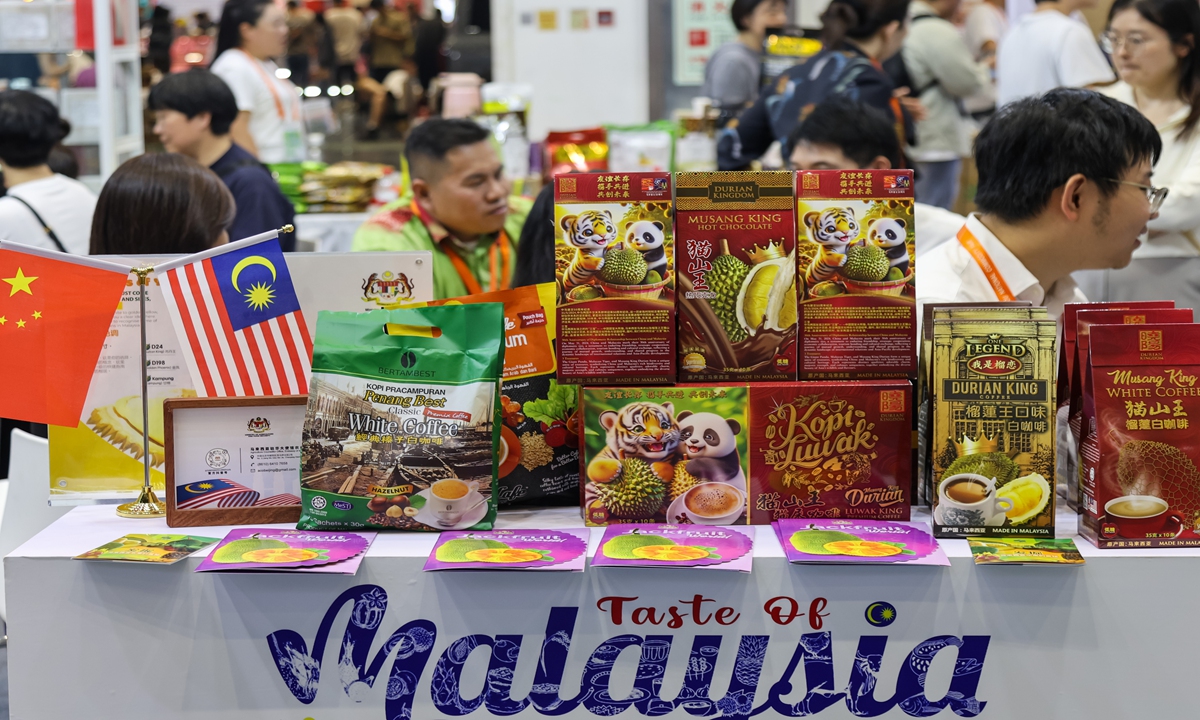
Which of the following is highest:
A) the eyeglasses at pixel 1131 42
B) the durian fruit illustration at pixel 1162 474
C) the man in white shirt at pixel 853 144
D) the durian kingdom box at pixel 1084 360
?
the eyeglasses at pixel 1131 42

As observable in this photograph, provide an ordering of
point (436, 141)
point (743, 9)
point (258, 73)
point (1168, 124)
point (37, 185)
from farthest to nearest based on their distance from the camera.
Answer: point (743, 9)
point (258, 73)
point (37, 185)
point (1168, 124)
point (436, 141)

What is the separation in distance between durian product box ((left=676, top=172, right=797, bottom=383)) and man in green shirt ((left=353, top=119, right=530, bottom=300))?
2005 mm

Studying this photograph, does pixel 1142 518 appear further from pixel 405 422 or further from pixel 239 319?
pixel 239 319

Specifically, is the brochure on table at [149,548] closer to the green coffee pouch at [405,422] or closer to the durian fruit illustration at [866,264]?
the green coffee pouch at [405,422]

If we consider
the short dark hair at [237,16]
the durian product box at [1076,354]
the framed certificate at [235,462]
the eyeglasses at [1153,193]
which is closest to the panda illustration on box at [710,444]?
the durian product box at [1076,354]

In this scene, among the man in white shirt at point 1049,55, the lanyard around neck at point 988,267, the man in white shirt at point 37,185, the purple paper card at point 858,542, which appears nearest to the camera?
the purple paper card at point 858,542

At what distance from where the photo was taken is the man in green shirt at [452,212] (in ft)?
12.8

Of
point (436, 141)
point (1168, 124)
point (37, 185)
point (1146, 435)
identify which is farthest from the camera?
point (37, 185)

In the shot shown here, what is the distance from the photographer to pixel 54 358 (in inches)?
78.6

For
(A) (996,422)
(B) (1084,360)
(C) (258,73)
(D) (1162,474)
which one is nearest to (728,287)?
(A) (996,422)

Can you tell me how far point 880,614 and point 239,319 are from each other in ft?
3.86

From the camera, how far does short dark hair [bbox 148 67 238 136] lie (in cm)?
449

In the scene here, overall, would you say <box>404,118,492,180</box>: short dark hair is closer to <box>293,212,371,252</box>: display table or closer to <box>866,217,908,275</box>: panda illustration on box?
<box>293,212,371,252</box>: display table

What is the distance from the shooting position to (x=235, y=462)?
6.47ft
